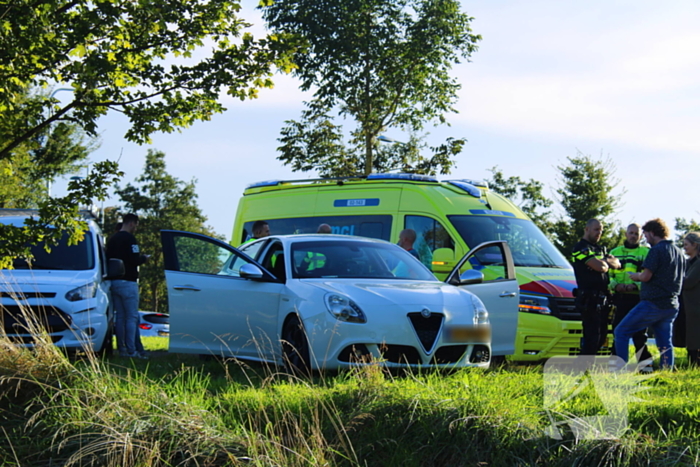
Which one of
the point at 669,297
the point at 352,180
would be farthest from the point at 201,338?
the point at 352,180

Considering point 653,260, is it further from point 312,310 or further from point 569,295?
point 312,310

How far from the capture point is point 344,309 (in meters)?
6.99

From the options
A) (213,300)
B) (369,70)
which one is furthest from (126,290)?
(369,70)

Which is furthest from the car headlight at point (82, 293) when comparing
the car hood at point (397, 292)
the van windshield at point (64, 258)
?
the car hood at point (397, 292)

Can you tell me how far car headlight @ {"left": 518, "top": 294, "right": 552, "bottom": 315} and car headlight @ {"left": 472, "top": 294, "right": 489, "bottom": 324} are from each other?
6.98ft

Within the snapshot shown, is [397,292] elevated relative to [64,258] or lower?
lower

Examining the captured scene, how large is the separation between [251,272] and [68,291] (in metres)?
2.80

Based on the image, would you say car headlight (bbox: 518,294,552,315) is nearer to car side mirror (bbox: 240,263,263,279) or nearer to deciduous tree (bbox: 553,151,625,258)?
car side mirror (bbox: 240,263,263,279)

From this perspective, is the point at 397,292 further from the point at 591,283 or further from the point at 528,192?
the point at 528,192

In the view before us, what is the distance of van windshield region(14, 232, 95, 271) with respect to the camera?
981cm

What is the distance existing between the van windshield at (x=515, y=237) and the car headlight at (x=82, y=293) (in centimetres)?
476

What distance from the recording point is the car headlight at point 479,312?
24.3ft

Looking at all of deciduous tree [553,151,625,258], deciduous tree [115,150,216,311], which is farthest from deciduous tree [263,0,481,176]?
deciduous tree [115,150,216,311]

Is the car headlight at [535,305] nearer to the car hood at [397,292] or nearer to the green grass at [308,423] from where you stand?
the car hood at [397,292]
